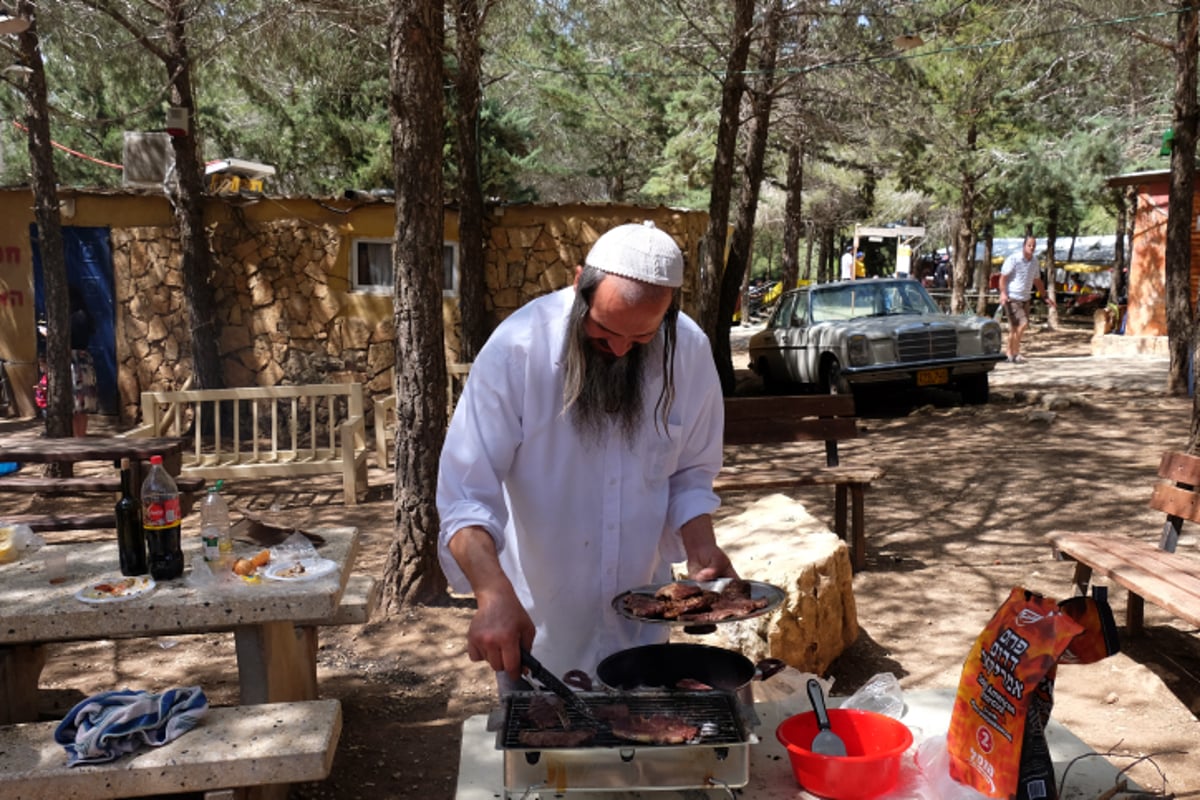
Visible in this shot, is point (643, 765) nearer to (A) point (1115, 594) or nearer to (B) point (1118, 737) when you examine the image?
(B) point (1118, 737)

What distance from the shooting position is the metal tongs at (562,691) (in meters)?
2.02

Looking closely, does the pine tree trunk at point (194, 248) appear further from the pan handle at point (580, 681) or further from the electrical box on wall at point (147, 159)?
the pan handle at point (580, 681)

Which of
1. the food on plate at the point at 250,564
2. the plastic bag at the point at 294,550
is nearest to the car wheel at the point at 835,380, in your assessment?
the plastic bag at the point at 294,550

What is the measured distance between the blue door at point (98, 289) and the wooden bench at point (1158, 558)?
1175 centimetres

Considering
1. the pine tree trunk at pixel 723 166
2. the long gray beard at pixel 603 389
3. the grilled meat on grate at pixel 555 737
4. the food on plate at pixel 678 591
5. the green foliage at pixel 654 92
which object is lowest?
the grilled meat on grate at pixel 555 737

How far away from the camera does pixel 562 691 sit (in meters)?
2.07

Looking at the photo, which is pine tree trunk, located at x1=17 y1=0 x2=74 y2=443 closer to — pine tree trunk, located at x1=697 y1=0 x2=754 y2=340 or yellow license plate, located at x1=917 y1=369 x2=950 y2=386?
pine tree trunk, located at x1=697 y1=0 x2=754 y2=340

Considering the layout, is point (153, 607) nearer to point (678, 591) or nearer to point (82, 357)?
point (678, 591)

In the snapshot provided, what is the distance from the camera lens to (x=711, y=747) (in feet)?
6.25

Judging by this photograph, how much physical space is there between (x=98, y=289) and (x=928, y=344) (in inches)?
414

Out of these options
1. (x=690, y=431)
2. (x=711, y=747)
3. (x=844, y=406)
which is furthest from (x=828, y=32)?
(x=711, y=747)

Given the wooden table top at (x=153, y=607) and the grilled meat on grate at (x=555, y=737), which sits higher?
the grilled meat on grate at (x=555, y=737)

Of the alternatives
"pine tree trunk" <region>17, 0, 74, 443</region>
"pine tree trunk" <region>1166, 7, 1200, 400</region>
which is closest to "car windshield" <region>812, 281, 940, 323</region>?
"pine tree trunk" <region>1166, 7, 1200, 400</region>

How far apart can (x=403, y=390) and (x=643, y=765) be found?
4184 millimetres
